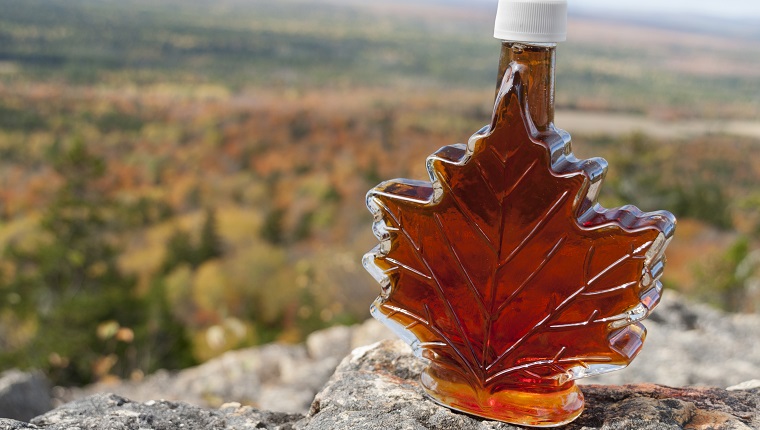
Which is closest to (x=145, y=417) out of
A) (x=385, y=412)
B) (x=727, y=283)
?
(x=385, y=412)

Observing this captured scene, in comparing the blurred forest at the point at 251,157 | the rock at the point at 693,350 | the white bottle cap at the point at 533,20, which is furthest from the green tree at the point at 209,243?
the white bottle cap at the point at 533,20

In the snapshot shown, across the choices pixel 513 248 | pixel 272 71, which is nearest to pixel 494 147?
pixel 513 248

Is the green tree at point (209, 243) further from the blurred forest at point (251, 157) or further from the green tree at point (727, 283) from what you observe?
the green tree at point (727, 283)

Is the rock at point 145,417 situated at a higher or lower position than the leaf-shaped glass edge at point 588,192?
lower

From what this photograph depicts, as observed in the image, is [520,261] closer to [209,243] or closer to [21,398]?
[21,398]

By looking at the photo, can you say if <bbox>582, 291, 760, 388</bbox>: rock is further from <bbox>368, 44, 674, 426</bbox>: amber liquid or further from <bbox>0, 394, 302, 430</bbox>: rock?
<bbox>0, 394, 302, 430</bbox>: rock

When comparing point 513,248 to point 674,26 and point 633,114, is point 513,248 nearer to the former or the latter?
point 633,114
